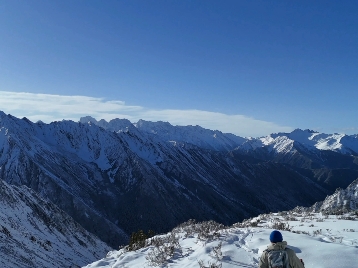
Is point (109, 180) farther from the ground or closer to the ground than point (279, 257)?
closer to the ground

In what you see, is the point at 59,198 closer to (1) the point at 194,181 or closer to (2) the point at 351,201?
(1) the point at 194,181

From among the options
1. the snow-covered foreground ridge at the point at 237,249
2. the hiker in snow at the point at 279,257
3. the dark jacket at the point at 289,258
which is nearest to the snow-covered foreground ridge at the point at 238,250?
the snow-covered foreground ridge at the point at 237,249

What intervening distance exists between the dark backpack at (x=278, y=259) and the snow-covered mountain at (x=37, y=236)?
25593mm

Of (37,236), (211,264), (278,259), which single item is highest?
(278,259)

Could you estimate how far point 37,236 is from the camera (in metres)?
42.6

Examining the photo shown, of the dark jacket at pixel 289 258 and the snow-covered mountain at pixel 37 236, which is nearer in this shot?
the dark jacket at pixel 289 258

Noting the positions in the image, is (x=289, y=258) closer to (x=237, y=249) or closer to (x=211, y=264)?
(x=211, y=264)

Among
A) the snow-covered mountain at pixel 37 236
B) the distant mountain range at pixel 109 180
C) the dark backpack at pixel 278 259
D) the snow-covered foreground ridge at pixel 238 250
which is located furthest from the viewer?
the distant mountain range at pixel 109 180

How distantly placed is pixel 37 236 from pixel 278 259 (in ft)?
144

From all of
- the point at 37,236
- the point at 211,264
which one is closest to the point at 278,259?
the point at 211,264

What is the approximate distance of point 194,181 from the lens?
178 m

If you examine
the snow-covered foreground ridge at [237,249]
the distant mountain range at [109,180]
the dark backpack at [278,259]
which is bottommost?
the distant mountain range at [109,180]

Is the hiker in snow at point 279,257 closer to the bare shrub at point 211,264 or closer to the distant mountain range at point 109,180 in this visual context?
the bare shrub at point 211,264

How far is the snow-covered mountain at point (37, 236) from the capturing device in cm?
3052
